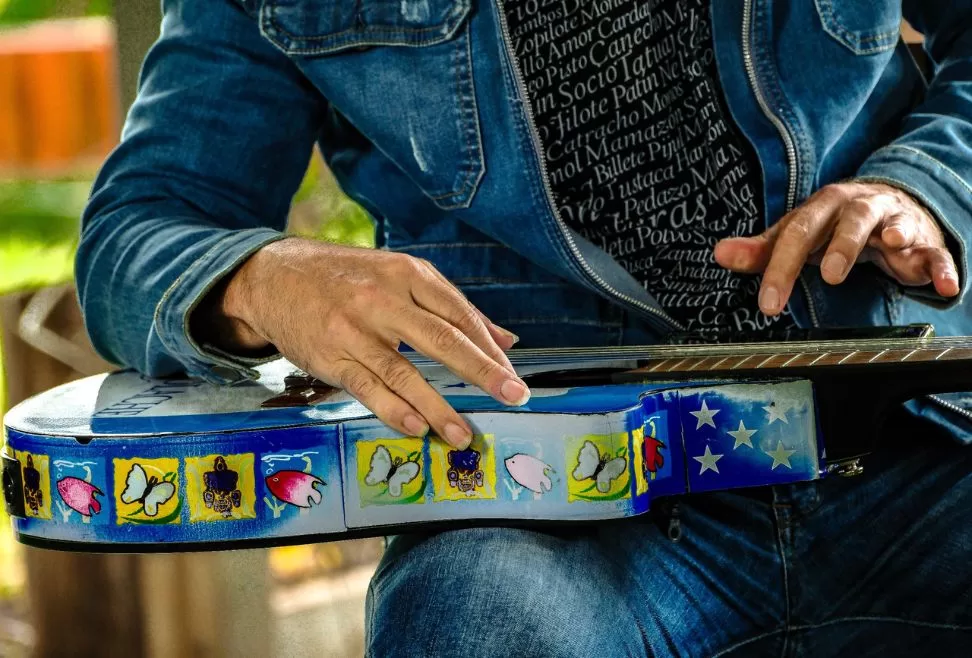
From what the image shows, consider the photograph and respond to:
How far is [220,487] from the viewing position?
2.42 feet

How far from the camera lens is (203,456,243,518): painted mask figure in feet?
2.42

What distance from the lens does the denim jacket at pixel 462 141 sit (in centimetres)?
100

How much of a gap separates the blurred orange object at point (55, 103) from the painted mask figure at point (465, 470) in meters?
1.58

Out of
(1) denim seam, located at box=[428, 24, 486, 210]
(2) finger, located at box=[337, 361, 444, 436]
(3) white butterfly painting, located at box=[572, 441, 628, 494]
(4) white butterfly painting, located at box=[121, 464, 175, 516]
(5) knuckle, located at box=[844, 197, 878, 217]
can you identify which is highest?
(1) denim seam, located at box=[428, 24, 486, 210]

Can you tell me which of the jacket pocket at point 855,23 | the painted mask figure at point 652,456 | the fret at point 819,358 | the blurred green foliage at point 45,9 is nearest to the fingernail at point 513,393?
the painted mask figure at point 652,456

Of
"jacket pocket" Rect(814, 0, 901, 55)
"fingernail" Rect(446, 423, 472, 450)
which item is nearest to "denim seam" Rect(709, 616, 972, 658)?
"fingernail" Rect(446, 423, 472, 450)

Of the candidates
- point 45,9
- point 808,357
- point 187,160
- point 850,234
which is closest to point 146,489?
point 187,160

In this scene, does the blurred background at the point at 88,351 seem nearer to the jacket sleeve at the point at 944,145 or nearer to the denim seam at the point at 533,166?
the denim seam at the point at 533,166

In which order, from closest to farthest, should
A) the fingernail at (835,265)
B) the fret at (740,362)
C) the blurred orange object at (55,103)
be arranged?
the fret at (740,362), the fingernail at (835,265), the blurred orange object at (55,103)

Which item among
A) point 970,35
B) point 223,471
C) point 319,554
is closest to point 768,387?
point 223,471

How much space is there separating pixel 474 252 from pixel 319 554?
1.12 m

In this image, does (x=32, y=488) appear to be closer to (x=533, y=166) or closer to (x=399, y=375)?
(x=399, y=375)

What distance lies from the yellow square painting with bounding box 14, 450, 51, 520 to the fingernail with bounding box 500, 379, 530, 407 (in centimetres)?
34

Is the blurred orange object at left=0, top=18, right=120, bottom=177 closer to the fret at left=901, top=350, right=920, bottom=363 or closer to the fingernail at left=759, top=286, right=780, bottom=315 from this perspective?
the fingernail at left=759, top=286, right=780, bottom=315
